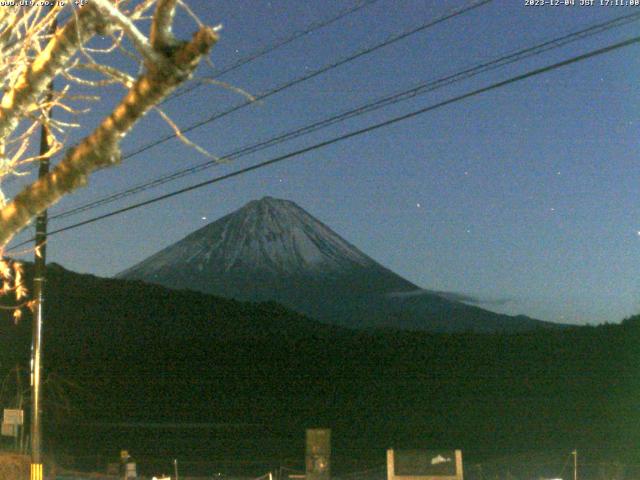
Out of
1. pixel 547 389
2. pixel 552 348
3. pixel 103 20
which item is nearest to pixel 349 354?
pixel 552 348

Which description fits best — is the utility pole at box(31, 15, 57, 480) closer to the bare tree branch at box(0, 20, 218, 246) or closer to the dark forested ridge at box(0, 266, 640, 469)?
the bare tree branch at box(0, 20, 218, 246)

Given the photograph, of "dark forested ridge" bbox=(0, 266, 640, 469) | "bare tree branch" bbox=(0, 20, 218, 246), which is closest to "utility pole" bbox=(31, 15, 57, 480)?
"bare tree branch" bbox=(0, 20, 218, 246)

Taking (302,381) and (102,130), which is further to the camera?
(302,381)

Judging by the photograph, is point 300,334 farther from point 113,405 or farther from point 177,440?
point 177,440

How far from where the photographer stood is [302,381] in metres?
103

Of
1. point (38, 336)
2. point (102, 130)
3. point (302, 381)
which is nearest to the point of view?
point (102, 130)

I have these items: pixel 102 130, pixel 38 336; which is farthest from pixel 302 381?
pixel 102 130

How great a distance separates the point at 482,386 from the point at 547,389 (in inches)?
334

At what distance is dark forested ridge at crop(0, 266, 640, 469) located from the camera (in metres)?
69.9

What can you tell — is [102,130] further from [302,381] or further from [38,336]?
[302,381]

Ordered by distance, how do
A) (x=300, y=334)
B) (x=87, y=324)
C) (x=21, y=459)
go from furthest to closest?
(x=300, y=334)
(x=87, y=324)
(x=21, y=459)

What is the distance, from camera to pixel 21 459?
27766 mm

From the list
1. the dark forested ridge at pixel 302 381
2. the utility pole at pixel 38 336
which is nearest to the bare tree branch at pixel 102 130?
the utility pole at pixel 38 336

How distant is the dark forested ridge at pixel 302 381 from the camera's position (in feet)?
Result: 229
